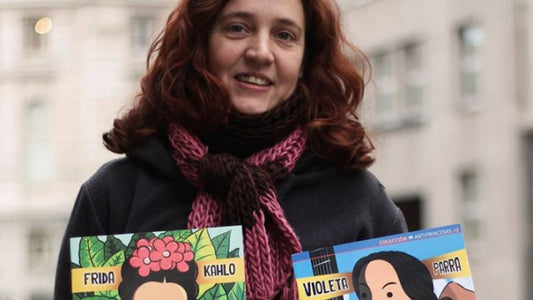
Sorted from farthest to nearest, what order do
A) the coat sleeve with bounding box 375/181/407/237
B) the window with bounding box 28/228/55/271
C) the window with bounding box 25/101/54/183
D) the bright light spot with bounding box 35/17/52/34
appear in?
the window with bounding box 25/101/54/183, the bright light spot with bounding box 35/17/52/34, the window with bounding box 28/228/55/271, the coat sleeve with bounding box 375/181/407/237

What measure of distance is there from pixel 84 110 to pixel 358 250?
45.0 metres

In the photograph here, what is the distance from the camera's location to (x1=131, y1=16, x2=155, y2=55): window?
44906mm

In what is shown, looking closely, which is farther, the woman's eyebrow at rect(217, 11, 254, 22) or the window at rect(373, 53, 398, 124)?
the window at rect(373, 53, 398, 124)

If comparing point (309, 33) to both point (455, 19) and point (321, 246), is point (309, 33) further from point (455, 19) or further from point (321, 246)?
point (455, 19)

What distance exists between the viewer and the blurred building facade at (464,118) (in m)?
25.6

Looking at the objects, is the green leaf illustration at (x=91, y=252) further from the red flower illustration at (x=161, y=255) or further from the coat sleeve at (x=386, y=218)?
the coat sleeve at (x=386, y=218)

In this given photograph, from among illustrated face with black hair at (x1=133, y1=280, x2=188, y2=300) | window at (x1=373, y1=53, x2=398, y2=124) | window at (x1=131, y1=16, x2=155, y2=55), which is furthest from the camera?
window at (x1=131, y1=16, x2=155, y2=55)

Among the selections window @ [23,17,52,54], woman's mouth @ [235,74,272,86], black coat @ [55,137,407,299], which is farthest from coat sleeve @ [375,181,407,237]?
window @ [23,17,52,54]

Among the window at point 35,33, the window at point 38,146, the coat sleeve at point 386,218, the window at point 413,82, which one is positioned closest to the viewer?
the coat sleeve at point 386,218

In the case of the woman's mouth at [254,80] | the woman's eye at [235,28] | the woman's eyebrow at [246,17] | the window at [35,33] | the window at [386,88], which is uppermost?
the window at [35,33]

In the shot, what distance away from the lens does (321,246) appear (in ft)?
13.1

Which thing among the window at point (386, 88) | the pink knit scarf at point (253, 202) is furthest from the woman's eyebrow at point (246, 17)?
the window at point (386, 88)

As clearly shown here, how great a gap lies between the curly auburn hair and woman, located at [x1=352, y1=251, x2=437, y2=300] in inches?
18.5

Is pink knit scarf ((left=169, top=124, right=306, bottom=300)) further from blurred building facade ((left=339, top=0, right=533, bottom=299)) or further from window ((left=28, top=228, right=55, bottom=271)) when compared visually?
window ((left=28, top=228, right=55, bottom=271))
